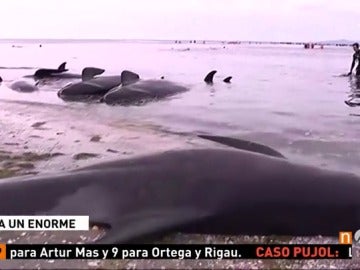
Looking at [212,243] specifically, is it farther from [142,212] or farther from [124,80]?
[124,80]

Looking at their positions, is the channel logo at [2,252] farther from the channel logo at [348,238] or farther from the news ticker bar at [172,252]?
the channel logo at [348,238]

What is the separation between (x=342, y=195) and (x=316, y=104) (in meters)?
12.6

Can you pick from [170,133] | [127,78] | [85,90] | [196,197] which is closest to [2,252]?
[196,197]

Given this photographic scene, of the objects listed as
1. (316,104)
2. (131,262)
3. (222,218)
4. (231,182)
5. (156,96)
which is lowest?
(131,262)

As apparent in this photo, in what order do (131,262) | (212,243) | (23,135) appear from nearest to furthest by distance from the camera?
(131,262) → (212,243) → (23,135)

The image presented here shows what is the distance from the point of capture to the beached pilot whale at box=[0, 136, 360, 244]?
588cm

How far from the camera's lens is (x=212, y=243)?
579 cm

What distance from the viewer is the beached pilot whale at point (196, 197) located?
5.88 m

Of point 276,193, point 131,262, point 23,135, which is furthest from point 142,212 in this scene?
point 23,135

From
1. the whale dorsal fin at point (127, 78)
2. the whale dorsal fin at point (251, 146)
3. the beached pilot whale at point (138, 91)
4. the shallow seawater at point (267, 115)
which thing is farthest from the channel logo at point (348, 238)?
the whale dorsal fin at point (127, 78)

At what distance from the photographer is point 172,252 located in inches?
214

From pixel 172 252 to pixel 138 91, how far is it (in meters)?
14.9

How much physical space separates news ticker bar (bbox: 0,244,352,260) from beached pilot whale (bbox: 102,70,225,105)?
13.2 meters

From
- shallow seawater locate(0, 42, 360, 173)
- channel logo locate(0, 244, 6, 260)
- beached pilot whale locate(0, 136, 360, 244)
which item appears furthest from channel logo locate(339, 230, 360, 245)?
channel logo locate(0, 244, 6, 260)
